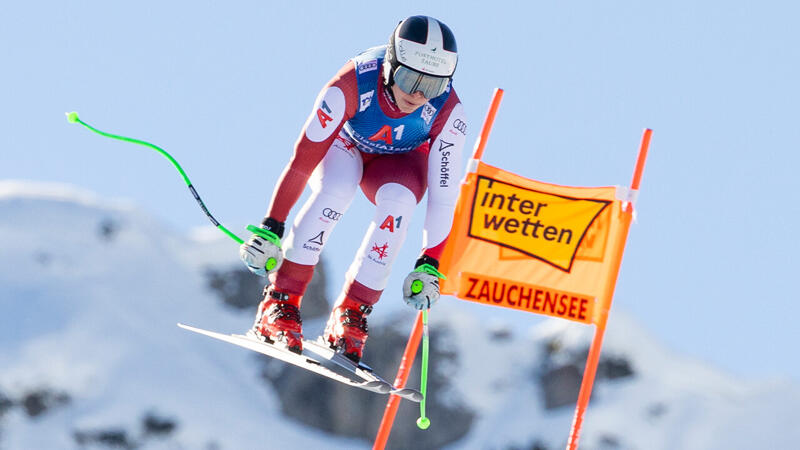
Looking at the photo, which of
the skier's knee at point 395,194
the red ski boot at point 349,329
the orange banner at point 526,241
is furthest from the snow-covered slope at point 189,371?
the skier's knee at point 395,194

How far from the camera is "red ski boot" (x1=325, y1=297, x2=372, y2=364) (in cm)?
773

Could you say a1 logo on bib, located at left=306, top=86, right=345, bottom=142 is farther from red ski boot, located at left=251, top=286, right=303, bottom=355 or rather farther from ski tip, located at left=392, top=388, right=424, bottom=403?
ski tip, located at left=392, top=388, right=424, bottom=403

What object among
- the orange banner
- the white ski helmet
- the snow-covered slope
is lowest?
the snow-covered slope

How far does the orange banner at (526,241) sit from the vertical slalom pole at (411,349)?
0.24m

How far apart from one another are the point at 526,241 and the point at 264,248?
155 inches

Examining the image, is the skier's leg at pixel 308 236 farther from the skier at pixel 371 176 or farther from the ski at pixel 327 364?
the ski at pixel 327 364

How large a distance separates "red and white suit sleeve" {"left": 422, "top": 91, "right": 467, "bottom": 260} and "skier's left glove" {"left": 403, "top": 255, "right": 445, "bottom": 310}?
13 cm

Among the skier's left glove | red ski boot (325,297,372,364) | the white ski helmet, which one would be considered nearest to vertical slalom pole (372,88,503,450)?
red ski boot (325,297,372,364)

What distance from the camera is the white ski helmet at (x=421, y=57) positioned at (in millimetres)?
7180

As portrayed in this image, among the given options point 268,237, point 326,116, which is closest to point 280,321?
point 268,237

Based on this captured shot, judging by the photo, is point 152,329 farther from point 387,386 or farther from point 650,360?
point 387,386

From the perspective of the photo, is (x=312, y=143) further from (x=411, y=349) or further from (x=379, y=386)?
(x=411, y=349)

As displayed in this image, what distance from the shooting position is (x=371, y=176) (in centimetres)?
763

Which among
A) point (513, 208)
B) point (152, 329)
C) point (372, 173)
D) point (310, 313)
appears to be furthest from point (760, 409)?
point (372, 173)
